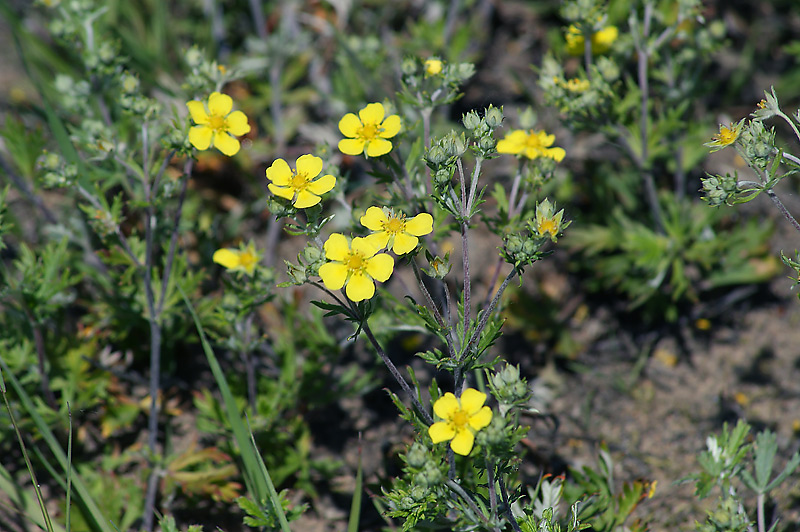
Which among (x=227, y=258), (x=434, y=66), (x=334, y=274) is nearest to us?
(x=334, y=274)

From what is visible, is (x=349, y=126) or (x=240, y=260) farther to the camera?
(x=240, y=260)

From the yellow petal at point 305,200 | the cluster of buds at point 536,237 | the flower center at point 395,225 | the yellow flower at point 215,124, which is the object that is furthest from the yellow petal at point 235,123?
the cluster of buds at point 536,237

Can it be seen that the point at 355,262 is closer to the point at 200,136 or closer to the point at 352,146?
the point at 352,146

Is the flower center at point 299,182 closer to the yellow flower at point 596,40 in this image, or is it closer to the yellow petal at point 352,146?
the yellow petal at point 352,146

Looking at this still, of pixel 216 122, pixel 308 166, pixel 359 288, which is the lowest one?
pixel 359 288

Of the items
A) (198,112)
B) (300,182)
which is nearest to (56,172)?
(198,112)

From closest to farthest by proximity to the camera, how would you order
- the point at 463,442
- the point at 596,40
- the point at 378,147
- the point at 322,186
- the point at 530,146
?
the point at 463,442 → the point at 322,186 → the point at 378,147 → the point at 530,146 → the point at 596,40

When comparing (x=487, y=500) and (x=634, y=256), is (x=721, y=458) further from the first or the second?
(x=634, y=256)
